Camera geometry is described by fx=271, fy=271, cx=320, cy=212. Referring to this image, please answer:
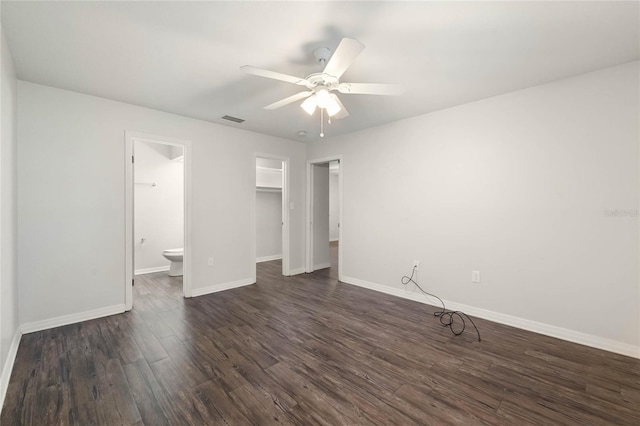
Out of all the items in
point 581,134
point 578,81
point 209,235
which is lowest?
point 209,235

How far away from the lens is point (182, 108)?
11.2 ft

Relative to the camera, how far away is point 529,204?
2812 millimetres

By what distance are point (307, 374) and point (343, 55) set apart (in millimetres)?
2266

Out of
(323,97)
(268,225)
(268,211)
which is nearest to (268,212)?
(268,211)

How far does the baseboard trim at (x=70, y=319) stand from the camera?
271cm

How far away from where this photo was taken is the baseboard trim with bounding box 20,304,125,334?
2.71m

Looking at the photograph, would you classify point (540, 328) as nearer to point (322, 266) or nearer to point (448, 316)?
point (448, 316)

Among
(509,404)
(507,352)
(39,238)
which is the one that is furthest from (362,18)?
(39,238)

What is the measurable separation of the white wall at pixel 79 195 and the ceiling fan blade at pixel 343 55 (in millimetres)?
2697

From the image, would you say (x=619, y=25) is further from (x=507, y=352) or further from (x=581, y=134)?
(x=507, y=352)

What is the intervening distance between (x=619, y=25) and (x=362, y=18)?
1780mm

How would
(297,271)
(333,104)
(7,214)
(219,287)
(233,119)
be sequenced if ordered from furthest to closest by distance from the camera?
(297,271) → (219,287) → (233,119) → (333,104) → (7,214)

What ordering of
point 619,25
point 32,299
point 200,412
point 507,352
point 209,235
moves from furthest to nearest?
1. point 209,235
2. point 32,299
3. point 507,352
4. point 619,25
5. point 200,412

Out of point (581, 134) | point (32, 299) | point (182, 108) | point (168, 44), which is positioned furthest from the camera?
point (182, 108)
